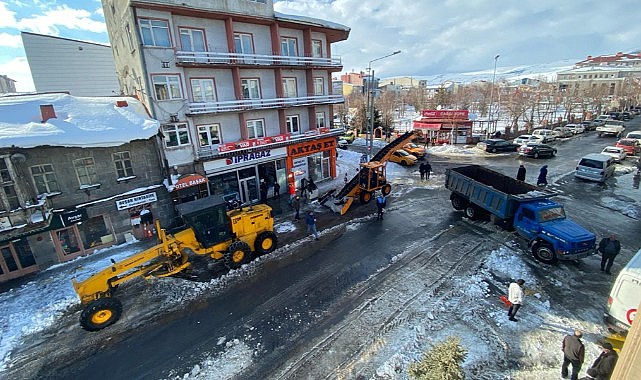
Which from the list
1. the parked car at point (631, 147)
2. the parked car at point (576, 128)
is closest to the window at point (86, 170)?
the parked car at point (631, 147)

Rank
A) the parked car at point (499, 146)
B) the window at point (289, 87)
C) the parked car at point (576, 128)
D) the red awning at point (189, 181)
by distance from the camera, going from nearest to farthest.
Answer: the red awning at point (189, 181)
the window at point (289, 87)
the parked car at point (499, 146)
the parked car at point (576, 128)

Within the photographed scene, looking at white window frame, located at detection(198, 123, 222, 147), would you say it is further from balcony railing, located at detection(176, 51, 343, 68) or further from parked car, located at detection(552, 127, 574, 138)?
parked car, located at detection(552, 127, 574, 138)

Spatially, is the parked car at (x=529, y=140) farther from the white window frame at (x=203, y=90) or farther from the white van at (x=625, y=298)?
the white window frame at (x=203, y=90)

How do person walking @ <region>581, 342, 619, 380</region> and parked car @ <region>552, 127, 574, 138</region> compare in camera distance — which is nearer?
person walking @ <region>581, 342, 619, 380</region>

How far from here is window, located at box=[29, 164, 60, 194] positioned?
42.8ft

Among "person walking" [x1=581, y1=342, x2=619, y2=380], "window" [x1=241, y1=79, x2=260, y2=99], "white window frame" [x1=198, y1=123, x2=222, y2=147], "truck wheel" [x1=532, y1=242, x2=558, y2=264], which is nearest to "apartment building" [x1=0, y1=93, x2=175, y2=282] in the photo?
"white window frame" [x1=198, y1=123, x2=222, y2=147]

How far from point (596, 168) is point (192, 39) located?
2960 cm

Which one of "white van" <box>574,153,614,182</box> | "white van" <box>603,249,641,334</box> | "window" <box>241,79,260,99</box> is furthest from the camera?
"white van" <box>574,153,614,182</box>

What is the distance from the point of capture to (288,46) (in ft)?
69.9

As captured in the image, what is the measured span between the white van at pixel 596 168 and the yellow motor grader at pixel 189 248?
2421 cm

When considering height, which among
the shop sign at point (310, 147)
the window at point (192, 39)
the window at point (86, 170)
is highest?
the window at point (192, 39)

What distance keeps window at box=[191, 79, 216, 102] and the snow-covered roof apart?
122 inches

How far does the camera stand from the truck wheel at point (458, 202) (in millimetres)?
16969

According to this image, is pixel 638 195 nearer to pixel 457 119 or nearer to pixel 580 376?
pixel 580 376
